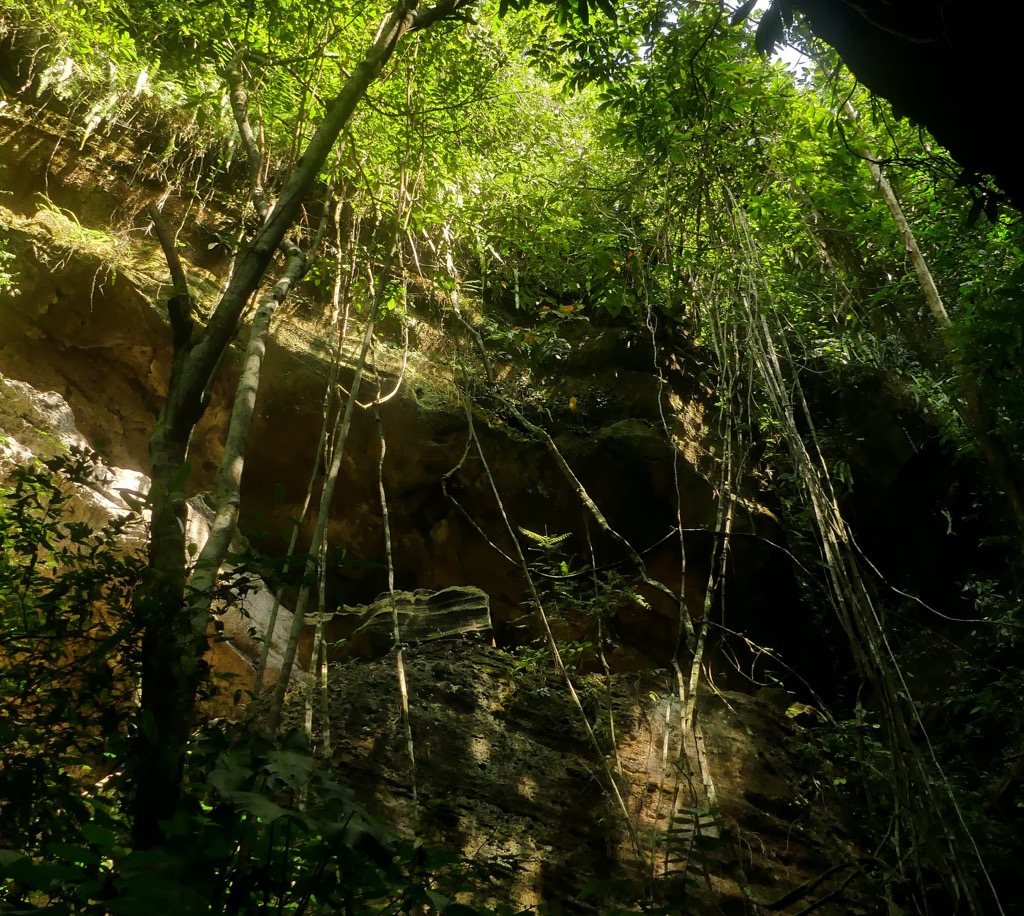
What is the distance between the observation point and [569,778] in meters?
3.91

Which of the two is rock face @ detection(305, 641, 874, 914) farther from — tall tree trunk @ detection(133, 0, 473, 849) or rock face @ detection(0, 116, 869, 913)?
tall tree trunk @ detection(133, 0, 473, 849)

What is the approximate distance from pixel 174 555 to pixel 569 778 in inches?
119

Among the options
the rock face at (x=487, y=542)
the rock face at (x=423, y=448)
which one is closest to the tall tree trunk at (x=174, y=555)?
the rock face at (x=487, y=542)

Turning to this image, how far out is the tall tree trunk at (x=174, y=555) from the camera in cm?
120

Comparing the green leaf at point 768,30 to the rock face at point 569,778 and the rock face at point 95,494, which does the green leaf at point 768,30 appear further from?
the rock face at point 95,494

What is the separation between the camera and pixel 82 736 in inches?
55.8

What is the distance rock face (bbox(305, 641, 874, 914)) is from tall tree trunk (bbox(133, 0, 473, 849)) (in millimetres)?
1938

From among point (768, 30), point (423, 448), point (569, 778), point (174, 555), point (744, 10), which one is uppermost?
point (423, 448)

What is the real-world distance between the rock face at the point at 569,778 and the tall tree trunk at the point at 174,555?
6.36 feet

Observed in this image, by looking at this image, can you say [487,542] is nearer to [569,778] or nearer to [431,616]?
[431,616]

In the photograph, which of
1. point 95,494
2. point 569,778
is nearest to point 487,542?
point 569,778

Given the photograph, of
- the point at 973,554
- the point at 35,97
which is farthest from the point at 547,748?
the point at 35,97

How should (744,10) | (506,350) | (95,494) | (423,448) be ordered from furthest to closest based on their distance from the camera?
(506,350) < (423,448) < (95,494) < (744,10)

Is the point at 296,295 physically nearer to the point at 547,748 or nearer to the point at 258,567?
the point at 547,748
